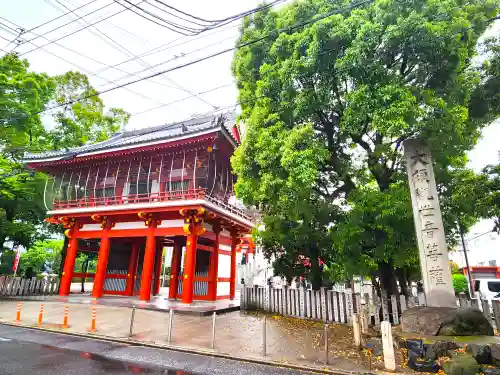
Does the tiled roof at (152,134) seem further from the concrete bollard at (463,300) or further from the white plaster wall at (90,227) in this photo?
the concrete bollard at (463,300)

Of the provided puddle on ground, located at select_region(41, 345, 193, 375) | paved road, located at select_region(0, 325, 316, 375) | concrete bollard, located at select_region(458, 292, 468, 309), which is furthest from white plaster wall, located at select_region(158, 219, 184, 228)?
concrete bollard, located at select_region(458, 292, 468, 309)

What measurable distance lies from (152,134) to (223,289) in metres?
12.8

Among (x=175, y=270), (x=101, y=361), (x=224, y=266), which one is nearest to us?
(x=101, y=361)

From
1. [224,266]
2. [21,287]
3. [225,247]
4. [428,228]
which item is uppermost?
[225,247]

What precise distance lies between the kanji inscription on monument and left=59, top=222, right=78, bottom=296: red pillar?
19154mm

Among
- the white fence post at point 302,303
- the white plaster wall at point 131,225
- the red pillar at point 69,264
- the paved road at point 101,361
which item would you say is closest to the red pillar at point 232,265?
the white plaster wall at point 131,225

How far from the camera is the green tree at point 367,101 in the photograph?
339 inches

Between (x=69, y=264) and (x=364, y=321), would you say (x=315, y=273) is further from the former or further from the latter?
(x=69, y=264)

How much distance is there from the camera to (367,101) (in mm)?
8672

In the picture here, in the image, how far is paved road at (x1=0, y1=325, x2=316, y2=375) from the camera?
6180 millimetres

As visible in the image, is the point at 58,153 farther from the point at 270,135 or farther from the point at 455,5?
the point at 455,5

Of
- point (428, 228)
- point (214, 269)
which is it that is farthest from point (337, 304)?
point (214, 269)

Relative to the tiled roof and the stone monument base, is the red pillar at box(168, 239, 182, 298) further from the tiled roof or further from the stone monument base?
the stone monument base

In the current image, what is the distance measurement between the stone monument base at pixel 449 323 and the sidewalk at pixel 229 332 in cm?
178
